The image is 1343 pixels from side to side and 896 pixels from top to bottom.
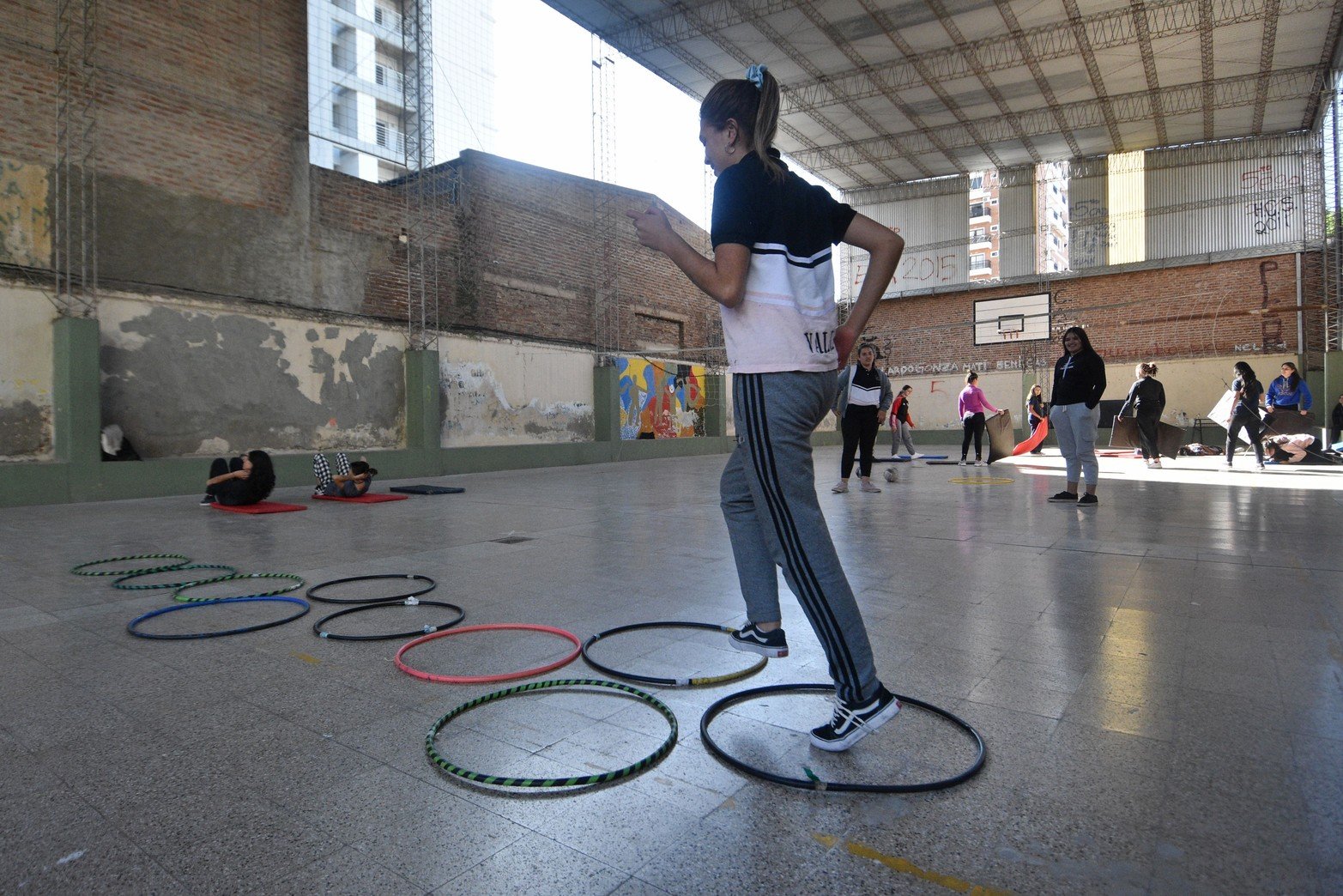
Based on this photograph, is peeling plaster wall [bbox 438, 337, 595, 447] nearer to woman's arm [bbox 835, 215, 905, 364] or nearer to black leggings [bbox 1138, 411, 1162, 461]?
black leggings [bbox 1138, 411, 1162, 461]

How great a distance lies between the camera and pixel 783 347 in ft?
6.15

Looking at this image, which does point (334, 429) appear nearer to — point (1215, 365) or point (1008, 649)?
point (1008, 649)

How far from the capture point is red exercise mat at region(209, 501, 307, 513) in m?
7.94

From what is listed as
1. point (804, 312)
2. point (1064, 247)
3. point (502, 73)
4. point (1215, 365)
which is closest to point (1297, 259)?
point (1215, 365)

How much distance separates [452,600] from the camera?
12.4 feet

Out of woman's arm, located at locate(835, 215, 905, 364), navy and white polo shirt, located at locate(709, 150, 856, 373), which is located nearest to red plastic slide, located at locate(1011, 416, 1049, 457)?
woman's arm, located at locate(835, 215, 905, 364)

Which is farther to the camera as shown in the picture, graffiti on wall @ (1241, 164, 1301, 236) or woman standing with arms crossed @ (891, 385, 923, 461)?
graffiti on wall @ (1241, 164, 1301, 236)

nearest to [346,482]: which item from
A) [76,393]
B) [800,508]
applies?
[76,393]

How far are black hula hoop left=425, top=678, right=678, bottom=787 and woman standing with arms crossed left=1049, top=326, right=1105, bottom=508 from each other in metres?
6.11

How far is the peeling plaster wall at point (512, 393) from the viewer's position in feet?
45.9

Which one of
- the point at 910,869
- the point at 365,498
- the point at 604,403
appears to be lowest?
the point at 910,869

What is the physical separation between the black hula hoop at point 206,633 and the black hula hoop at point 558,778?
1.52 m

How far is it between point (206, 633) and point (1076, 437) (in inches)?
284

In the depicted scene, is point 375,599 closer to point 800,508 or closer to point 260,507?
point 800,508
